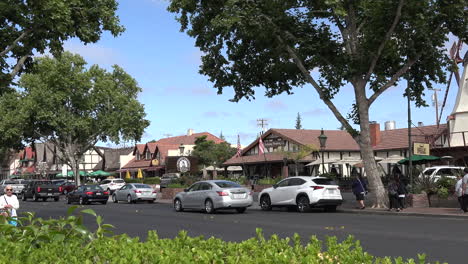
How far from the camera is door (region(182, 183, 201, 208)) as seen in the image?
82.1ft

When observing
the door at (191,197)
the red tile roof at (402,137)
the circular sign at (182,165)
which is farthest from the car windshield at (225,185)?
the red tile roof at (402,137)

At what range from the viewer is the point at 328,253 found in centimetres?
382

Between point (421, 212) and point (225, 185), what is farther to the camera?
point (225, 185)

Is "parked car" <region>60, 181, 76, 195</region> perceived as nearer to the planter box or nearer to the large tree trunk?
the planter box

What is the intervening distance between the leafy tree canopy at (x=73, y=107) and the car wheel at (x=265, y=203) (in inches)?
1258

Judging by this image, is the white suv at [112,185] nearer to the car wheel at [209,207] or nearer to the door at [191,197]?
the door at [191,197]

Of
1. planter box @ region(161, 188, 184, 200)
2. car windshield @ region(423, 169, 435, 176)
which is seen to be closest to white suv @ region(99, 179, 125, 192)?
planter box @ region(161, 188, 184, 200)

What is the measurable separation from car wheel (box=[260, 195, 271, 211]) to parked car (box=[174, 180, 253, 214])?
5.12 ft

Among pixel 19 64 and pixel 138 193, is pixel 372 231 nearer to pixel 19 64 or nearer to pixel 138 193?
pixel 19 64

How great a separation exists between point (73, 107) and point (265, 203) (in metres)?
35.7

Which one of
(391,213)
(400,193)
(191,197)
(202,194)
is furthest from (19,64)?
(400,193)

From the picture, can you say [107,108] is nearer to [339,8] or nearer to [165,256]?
[339,8]

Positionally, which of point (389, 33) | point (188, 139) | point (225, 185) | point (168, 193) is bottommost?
point (168, 193)

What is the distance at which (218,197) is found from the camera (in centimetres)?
2341
